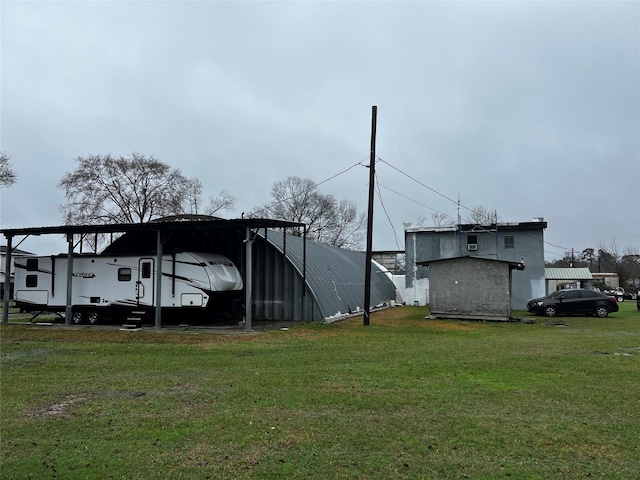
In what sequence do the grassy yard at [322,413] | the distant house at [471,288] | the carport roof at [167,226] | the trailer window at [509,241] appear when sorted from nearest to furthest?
the grassy yard at [322,413], the carport roof at [167,226], the distant house at [471,288], the trailer window at [509,241]

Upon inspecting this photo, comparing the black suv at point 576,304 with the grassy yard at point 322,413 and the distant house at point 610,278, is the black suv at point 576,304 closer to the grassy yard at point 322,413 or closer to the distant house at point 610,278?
the grassy yard at point 322,413

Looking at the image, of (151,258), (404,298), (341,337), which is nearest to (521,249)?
(404,298)

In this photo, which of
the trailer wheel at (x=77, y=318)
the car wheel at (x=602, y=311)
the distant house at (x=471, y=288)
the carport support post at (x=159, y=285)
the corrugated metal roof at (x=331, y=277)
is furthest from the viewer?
the car wheel at (x=602, y=311)

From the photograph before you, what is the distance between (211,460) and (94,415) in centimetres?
248

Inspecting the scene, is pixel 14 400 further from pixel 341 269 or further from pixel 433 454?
pixel 341 269

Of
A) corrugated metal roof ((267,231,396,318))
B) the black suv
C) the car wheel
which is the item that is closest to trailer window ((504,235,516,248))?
the black suv

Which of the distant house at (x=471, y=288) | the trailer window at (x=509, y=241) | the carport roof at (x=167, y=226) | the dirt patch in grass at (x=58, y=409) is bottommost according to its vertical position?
the dirt patch in grass at (x=58, y=409)

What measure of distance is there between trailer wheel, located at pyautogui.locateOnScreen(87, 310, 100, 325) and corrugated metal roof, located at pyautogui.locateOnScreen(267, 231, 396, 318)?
7.79m

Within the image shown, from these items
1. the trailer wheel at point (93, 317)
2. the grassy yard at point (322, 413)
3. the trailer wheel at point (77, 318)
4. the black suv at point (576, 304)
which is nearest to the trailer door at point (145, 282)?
the trailer wheel at point (93, 317)

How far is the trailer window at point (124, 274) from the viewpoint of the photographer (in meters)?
19.8

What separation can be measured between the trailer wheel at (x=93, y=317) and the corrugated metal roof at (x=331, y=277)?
25.6 feet

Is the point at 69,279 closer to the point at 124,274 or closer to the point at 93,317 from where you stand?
the point at 93,317

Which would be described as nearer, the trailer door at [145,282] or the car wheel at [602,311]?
the trailer door at [145,282]

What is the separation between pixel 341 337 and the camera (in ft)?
51.7
